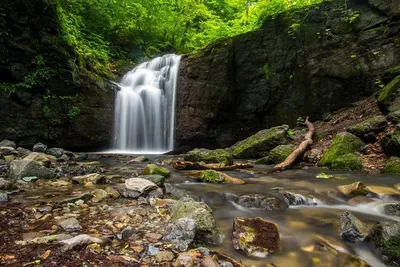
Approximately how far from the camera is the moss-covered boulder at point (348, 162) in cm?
641

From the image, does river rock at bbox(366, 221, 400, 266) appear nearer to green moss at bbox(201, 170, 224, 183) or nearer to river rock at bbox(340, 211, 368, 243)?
river rock at bbox(340, 211, 368, 243)

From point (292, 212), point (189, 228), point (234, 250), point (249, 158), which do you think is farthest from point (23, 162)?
point (249, 158)

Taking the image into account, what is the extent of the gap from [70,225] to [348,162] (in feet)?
20.6

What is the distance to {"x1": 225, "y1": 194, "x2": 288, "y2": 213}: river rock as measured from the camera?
12.3 feet

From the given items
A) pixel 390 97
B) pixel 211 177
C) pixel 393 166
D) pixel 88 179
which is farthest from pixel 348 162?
pixel 88 179

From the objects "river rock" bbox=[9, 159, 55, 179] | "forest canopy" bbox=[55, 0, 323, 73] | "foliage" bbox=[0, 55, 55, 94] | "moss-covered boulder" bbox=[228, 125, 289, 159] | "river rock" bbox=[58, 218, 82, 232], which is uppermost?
"forest canopy" bbox=[55, 0, 323, 73]

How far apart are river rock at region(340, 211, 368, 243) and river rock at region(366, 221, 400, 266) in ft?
0.36

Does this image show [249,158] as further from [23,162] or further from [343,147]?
[23,162]

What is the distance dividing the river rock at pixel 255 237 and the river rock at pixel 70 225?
159 cm

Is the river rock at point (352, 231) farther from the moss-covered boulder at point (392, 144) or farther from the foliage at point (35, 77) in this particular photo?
the foliage at point (35, 77)

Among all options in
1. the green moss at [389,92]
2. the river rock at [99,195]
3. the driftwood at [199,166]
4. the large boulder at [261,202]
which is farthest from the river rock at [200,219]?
the green moss at [389,92]

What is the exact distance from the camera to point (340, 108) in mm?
11273

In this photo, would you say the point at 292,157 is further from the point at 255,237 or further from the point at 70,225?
the point at 70,225

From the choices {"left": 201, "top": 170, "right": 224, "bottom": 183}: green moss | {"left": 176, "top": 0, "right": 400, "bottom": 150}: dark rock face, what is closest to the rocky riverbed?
{"left": 201, "top": 170, "right": 224, "bottom": 183}: green moss
